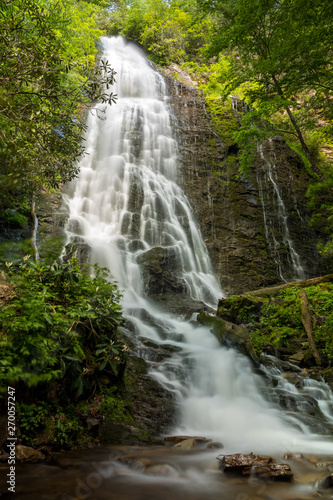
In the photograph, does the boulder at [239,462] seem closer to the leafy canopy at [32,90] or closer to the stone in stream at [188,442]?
the stone in stream at [188,442]

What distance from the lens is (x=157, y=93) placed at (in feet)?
74.9

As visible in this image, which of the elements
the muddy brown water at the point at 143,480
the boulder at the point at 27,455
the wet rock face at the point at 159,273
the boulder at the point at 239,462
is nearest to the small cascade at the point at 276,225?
the wet rock face at the point at 159,273

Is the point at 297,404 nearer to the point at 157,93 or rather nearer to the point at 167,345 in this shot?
the point at 167,345

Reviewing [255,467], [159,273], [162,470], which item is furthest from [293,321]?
[162,470]

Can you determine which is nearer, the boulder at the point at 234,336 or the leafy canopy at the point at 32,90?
the leafy canopy at the point at 32,90

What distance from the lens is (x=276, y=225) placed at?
53.7 feet

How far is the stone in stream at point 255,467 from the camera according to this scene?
2.96 m

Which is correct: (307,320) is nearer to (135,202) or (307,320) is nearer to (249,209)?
(249,209)

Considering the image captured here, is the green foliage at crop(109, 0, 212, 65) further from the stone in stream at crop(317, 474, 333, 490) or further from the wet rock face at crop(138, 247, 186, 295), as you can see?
the stone in stream at crop(317, 474, 333, 490)

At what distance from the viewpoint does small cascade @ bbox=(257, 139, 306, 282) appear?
15305mm

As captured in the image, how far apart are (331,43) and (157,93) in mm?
17876

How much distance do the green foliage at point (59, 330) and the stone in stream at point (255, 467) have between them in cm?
188

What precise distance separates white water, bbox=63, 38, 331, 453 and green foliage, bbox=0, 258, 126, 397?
1.79 m

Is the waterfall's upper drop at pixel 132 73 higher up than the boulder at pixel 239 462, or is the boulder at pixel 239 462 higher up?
the waterfall's upper drop at pixel 132 73
